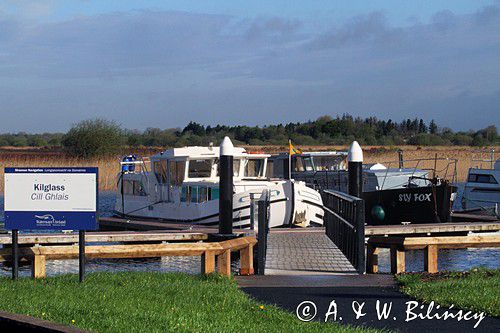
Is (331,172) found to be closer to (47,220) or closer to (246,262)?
(246,262)

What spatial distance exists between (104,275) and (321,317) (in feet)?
15.9

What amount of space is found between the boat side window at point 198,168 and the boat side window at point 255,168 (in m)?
1.83

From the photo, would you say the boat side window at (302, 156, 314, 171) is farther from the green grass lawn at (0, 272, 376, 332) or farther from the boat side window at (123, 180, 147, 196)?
the green grass lawn at (0, 272, 376, 332)

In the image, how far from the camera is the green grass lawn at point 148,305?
9865 mm

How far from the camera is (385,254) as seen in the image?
27.5m

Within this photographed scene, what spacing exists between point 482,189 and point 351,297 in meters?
30.5

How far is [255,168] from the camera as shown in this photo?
3394 centimetres

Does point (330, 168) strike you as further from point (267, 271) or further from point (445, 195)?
point (267, 271)

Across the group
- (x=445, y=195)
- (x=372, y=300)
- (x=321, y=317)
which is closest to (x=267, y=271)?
(x=372, y=300)

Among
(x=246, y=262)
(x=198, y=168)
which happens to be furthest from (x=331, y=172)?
(x=246, y=262)

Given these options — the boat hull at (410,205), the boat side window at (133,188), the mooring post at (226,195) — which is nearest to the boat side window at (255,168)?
the boat side window at (133,188)

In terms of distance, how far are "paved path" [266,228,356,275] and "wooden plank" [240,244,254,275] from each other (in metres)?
0.33

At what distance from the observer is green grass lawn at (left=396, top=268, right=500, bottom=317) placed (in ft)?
37.5

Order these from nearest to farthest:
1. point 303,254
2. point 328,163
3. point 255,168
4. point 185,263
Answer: point 303,254 < point 185,263 < point 255,168 < point 328,163
